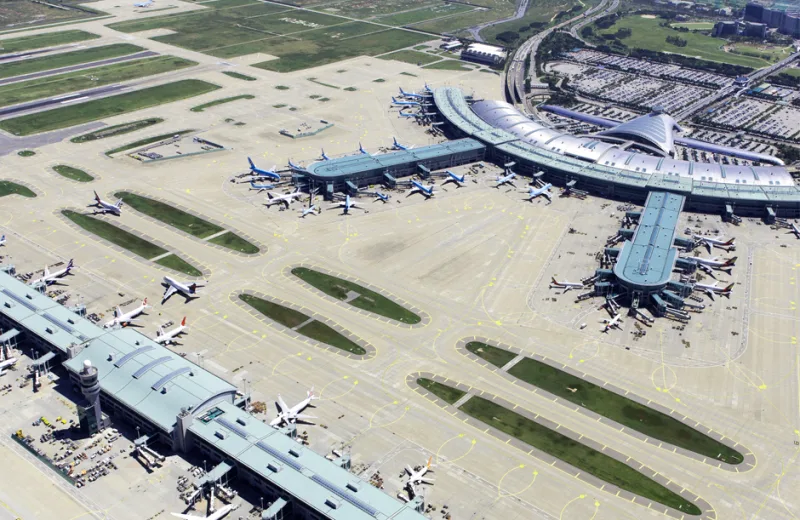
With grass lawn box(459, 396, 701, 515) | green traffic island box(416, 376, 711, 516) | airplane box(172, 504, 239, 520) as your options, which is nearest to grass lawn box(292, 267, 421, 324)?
green traffic island box(416, 376, 711, 516)

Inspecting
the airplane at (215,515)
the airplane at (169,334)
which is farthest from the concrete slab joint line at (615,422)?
the airplane at (215,515)

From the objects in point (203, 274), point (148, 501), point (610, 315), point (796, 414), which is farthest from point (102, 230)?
point (796, 414)

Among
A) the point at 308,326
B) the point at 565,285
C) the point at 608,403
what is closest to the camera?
the point at 608,403

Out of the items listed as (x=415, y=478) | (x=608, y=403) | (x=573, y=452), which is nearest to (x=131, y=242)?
(x=415, y=478)

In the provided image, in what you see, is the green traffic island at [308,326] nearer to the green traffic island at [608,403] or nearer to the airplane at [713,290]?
the green traffic island at [608,403]

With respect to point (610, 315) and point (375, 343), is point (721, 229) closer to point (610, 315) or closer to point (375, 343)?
point (610, 315)

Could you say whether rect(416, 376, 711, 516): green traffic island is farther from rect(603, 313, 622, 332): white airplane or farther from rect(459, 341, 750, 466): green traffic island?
rect(603, 313, 622, 332): white airplane

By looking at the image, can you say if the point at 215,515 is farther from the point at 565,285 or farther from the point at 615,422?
the point at 565,285
